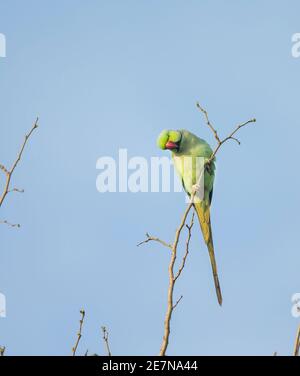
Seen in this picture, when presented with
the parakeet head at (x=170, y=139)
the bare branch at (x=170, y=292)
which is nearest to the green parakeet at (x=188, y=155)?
the parakeet head at (x=170, y=139)

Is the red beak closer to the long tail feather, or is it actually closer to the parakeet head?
the parakeet head

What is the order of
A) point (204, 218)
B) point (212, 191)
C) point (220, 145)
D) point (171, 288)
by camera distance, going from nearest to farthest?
point (171, 288) < point (220, 145) < point (204, 218) < point (212, 191)

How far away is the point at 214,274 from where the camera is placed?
211 inches

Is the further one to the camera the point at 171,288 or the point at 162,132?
the point at 162,132

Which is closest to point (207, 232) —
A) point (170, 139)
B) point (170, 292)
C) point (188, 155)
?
point (188, 155)

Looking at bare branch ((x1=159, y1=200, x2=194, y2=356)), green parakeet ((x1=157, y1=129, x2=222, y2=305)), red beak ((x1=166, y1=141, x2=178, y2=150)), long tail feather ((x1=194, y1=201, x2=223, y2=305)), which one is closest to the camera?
bare branch ((x1=159, y1=200, x2=194, y2=356))

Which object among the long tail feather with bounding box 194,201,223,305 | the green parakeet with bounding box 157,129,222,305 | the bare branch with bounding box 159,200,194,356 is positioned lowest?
the bare branch with bounding box 159,200,194,356

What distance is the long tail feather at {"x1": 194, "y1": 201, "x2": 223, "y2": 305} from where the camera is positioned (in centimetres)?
517

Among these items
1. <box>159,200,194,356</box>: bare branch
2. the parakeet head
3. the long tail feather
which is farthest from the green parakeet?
<box>159,200,194,356</box>: bare branch

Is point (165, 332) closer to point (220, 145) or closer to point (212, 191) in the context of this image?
point (220, 145)

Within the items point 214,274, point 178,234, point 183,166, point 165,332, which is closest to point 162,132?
point 183,166

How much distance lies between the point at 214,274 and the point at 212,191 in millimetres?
2383

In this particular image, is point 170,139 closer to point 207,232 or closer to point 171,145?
point 171,145
